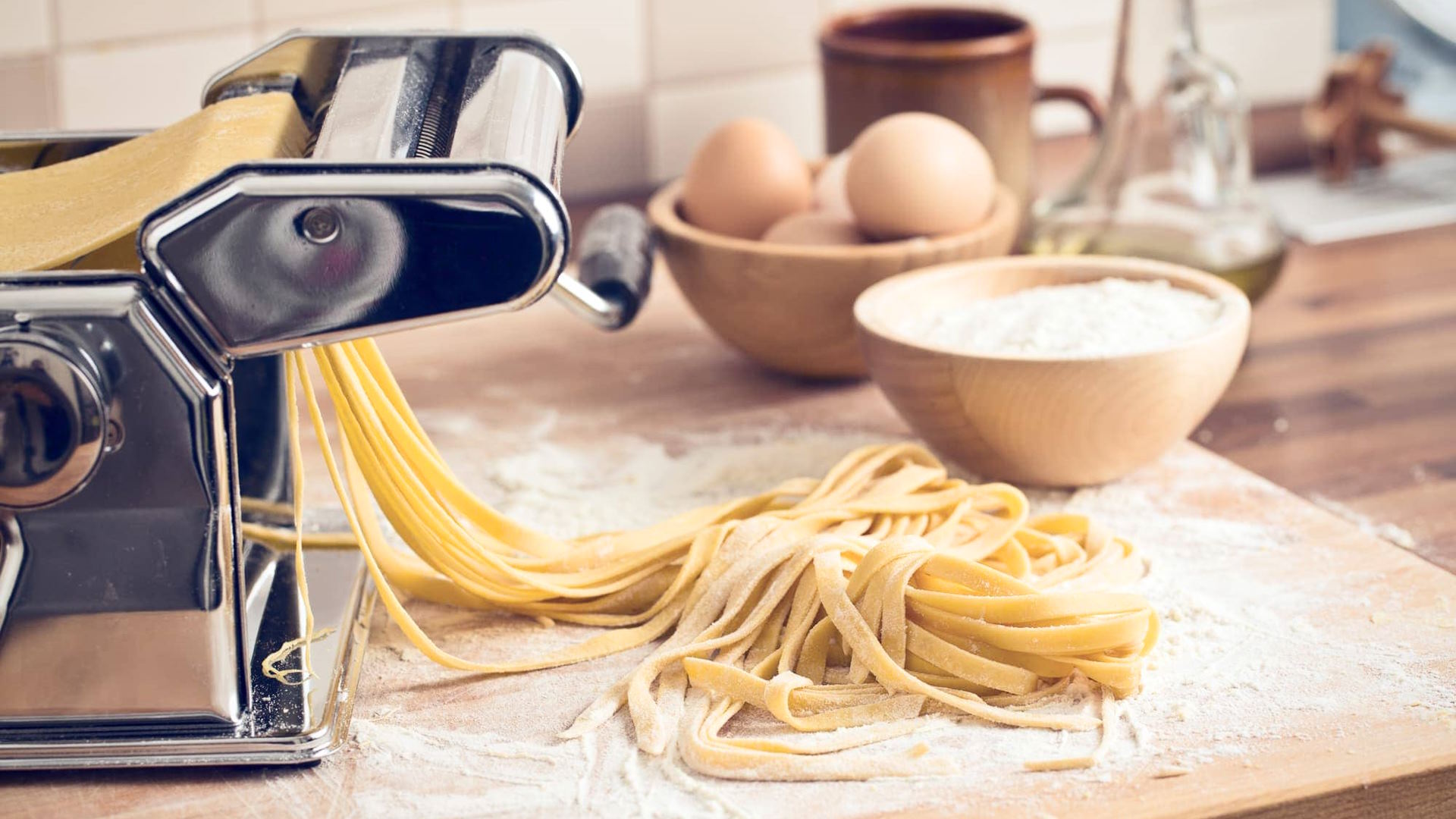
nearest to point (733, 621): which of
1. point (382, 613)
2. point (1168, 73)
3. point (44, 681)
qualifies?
point (382, 613)

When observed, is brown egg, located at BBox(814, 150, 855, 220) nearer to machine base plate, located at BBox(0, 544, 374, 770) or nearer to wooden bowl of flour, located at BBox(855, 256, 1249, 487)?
wooden bowl of flour, located at BBox(855, 256, 1249, 487)

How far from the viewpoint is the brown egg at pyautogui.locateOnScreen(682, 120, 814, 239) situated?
1.05 meters

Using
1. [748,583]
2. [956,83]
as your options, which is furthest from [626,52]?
[748,583]

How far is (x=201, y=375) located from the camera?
61cm

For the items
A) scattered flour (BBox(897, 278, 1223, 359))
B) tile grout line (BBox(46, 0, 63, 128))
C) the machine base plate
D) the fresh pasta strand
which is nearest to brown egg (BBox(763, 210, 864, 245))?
scattered flour (BBox(897, 278, 1223, 359))

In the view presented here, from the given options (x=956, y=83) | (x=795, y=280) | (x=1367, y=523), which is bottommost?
(x=1367, y=523)

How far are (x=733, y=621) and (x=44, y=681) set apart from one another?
0.32 meters

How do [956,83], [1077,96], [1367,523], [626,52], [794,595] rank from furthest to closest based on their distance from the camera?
[626,52] < [1077,96] < [956,83] < [1367,523] < [794,595]

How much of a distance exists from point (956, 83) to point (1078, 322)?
1.20 ft

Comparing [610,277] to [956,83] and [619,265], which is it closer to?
[619,265]

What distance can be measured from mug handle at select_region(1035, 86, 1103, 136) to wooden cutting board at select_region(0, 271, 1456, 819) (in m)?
0.45

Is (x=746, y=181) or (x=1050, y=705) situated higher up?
(x=746, y=181)

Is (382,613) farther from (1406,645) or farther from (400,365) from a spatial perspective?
(1406,645)

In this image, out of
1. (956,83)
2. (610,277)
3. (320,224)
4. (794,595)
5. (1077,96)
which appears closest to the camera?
(320,224)
